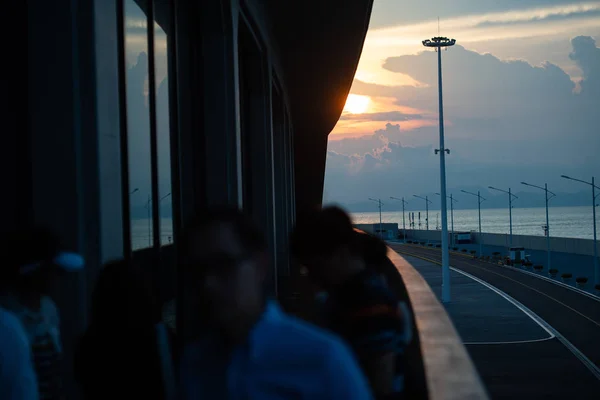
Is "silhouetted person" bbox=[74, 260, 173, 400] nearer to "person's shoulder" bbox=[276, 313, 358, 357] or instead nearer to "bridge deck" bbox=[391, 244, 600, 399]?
"person's shoulder" bbox=[276, 313, 358, 357]

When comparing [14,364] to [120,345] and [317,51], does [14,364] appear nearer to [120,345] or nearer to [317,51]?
[120,345]

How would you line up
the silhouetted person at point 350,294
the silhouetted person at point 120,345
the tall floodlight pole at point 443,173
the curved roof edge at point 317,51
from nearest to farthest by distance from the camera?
the silhouetted person at point 120,345, the silhouetted person at point 350,294, the curved roof edge at point 317,51, the tall floodlight pole at point 443,173

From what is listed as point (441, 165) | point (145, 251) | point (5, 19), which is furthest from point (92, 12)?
point (441, 165)

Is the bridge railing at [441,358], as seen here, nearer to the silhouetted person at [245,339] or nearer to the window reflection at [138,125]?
the silhouetted person at [245,339]

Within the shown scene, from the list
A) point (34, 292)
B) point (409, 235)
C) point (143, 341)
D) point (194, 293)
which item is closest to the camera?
point (194, 293)

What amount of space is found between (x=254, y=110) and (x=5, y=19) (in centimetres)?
1156

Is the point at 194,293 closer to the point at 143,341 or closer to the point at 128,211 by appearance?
Answer: the point at 143,341

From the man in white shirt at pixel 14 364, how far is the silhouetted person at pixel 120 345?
258 millimetres

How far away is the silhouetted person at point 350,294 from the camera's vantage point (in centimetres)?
284

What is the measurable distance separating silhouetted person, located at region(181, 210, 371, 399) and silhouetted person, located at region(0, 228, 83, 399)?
1.67m

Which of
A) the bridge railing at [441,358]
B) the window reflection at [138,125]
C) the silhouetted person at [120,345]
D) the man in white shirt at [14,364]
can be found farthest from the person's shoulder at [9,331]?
the window reflection at [138,125]

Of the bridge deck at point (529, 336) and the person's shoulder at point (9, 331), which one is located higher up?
the person's shoulder at point (9, 331)

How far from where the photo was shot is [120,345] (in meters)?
2.74

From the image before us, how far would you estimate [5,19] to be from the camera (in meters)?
4.42
